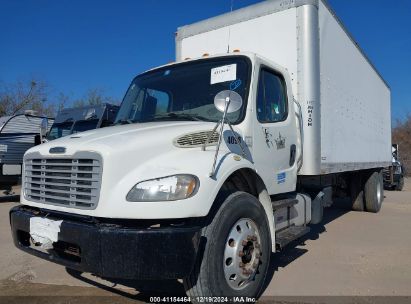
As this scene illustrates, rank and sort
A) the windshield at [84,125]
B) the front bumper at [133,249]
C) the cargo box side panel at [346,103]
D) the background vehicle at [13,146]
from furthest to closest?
the background vehicle at [13,146] → the windshield at [84,125] → the cargo box side panel at [346,103] → the front bumper at [133,249]

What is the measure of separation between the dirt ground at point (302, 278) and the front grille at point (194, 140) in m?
1.68

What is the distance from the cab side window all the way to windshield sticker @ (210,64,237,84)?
34 centimetres

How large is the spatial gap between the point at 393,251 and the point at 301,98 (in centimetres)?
300

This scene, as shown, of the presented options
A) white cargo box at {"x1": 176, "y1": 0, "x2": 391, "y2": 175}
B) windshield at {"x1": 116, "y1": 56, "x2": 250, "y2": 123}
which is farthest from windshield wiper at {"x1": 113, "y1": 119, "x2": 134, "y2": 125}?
white cargo box at {"x1": 176, "y1": 0, "x2": 391, "y2": 175}

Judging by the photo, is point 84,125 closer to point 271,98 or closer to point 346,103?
point 346,103

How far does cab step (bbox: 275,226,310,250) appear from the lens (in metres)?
4.36

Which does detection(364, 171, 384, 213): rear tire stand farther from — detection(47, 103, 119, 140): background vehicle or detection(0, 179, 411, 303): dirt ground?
detection(47, 103, 119, 140): background vehicle

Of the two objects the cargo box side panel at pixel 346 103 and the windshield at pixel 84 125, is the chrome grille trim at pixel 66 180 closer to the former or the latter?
the cargo box side panel at pixel 346 103

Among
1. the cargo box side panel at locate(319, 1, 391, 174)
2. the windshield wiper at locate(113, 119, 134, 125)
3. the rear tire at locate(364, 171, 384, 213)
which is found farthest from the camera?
the rear tire at locate(364, 171, 384, 213)

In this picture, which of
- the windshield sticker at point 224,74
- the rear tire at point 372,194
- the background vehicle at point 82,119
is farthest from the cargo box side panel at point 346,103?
the background vehicle at point 82,119

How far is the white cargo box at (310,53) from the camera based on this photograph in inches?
209

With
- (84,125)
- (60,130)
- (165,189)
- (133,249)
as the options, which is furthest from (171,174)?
(60,130)

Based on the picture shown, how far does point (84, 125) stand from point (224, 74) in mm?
8044

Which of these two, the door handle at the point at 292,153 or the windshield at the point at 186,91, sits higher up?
the windshield at the point at 186,91
